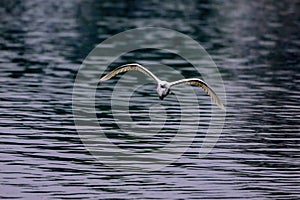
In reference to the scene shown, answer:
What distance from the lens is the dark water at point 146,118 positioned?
1181 inches

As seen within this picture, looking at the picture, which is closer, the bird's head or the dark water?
the dark water

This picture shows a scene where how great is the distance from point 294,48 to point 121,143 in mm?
28466

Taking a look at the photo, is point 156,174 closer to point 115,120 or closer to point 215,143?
point 215,143

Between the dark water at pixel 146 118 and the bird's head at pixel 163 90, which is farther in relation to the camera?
the bird's head at pixel 163 90

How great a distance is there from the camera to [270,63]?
55.0 m

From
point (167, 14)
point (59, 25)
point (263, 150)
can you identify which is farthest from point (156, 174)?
point (167, 14)

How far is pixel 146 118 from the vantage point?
130 feet

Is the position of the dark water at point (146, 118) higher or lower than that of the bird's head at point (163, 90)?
lower

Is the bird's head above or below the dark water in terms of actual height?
above

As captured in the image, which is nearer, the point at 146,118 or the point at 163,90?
the point at 163,90

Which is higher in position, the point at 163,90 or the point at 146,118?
the point at 163,90

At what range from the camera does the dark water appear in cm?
3000

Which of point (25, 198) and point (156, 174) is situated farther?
point (156, 174)

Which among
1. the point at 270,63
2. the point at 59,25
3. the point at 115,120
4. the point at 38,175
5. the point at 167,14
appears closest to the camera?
the point at 38,175
